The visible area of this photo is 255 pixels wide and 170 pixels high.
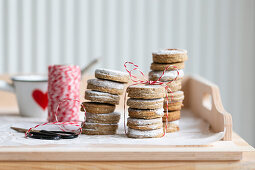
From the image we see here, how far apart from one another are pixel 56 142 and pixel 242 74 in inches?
60.4

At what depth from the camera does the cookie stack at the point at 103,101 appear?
37.3 inches

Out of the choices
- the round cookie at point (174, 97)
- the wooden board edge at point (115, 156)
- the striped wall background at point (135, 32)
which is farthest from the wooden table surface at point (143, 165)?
the striped wall background at point (135, 32)

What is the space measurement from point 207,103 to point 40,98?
48 cm

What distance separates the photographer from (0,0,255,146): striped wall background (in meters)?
2.20

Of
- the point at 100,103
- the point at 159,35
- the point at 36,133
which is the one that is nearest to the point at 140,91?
Answer: the point at 100,103

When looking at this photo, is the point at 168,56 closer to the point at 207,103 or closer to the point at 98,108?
the point at 98,108

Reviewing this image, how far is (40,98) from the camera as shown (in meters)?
1.24

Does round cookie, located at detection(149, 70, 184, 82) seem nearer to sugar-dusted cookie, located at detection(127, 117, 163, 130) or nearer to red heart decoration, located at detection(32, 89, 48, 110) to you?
sugar-dusted cookie, located at detection(127, 117, 163, 130)

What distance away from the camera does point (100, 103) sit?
37.8 inches

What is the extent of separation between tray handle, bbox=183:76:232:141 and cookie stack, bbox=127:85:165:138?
6.0 inches

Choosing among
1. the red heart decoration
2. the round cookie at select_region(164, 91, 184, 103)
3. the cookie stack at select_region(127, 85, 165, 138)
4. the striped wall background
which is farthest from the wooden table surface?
the striped wall background

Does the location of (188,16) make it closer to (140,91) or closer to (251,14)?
(251,14)

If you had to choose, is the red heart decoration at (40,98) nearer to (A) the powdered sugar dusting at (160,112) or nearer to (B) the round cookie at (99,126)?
(B) the round cookie at (99,126)

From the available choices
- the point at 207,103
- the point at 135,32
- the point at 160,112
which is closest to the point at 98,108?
the point at 160,112
